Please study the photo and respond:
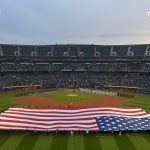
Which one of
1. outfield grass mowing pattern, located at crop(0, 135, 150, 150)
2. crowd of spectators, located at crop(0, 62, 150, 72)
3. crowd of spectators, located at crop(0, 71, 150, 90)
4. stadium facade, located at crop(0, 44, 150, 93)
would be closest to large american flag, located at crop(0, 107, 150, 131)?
A: outfield grass mowing pattern, located at crop(0, 135, 150, 150)

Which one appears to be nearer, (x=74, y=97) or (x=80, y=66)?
(x=74, y=97)

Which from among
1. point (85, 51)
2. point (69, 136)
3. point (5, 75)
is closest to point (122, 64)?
point (85, 51)

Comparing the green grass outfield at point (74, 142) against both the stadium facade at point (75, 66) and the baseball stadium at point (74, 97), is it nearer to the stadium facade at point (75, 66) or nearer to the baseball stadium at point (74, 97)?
the baseball stadium at point (74, 97)

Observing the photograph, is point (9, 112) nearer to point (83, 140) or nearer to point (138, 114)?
point (83, 140)

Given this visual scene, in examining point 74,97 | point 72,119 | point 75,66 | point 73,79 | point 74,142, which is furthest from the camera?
point 75,66


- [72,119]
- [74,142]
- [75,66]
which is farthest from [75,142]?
[75,66]

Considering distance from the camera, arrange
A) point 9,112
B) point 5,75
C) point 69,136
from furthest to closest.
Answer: point 5,75 < point 9,112 < point 69,136

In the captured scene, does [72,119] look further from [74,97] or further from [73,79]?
[73,79]

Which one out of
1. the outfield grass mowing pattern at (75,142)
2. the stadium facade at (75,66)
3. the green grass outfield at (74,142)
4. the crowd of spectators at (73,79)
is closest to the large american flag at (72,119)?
the green grass outfield at (74,142)
